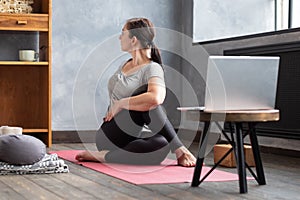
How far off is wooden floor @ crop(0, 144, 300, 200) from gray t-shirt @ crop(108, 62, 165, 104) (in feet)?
2.15

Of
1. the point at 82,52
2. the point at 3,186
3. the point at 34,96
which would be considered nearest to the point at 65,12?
the point at 82,52

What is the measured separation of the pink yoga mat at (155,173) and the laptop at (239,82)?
498mm

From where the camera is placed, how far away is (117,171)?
357 cm

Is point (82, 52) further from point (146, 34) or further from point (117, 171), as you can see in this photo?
point (117, 171)

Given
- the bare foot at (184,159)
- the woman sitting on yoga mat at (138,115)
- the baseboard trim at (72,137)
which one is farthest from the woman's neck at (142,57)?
the baseboard trim at (72,137)

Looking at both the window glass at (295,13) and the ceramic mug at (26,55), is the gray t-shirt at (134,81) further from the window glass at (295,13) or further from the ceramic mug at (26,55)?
the window glass at (295,13)

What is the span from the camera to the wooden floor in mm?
2744

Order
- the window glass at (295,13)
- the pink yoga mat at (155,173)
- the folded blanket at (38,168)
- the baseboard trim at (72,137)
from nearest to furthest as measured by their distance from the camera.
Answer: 1. the pink yoga mat at (155,173)
2. the folded blanket at (38,168)
3. the window glass at (295,13)
4. the baseboard trim at (72,137)

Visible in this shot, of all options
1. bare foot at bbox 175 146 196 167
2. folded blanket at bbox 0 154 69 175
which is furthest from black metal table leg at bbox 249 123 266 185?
folded blanket at bbox 0 154 69 175

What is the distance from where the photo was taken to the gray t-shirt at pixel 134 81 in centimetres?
385

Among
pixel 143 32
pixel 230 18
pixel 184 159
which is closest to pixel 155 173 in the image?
pixel 184 159

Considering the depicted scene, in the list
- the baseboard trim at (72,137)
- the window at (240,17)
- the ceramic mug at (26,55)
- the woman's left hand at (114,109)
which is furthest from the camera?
the baseboard trim at (72,137)

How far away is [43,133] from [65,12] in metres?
1.04

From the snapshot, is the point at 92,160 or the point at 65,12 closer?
the point at 92,160
